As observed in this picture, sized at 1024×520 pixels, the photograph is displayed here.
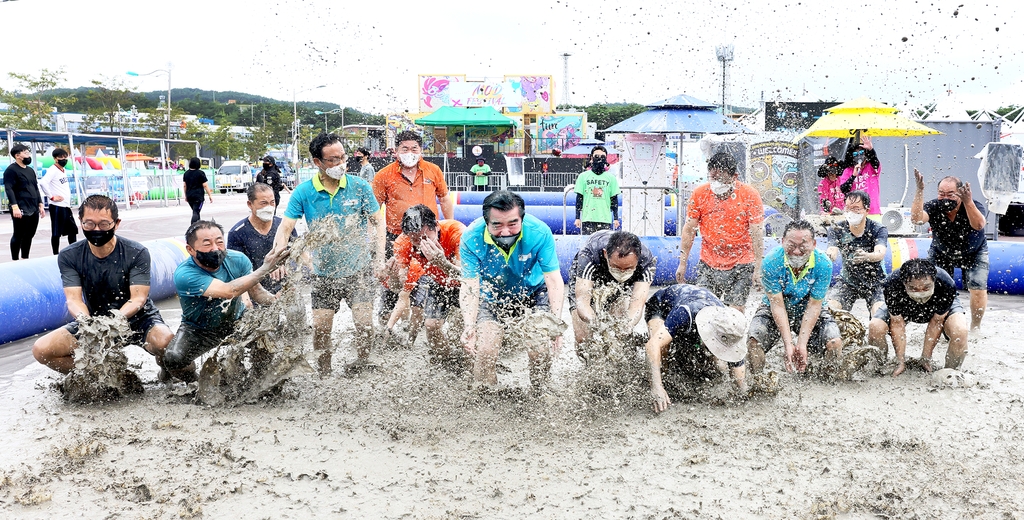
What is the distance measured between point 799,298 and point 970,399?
127 centimetres

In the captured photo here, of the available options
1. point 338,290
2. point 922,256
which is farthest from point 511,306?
point 922,256

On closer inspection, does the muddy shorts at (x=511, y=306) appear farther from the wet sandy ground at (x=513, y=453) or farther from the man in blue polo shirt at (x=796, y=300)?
the man in blue polo shirt at (x=796, y=300)

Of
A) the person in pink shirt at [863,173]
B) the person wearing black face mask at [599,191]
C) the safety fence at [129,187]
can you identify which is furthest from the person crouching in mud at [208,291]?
the safety fence at [129,187]

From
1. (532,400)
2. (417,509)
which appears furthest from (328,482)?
(532,400)

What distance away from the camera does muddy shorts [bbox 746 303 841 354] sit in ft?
18.4

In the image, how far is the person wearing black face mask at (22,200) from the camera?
10.0m

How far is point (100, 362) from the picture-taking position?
4.92m

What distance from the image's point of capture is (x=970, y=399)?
5.11 metres

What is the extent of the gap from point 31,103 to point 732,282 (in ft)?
130

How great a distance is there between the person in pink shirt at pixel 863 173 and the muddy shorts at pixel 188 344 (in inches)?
263

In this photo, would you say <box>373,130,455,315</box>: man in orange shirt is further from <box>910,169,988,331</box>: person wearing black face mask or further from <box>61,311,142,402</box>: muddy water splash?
<box>910,169,988,331</box>: person wearing black face mask

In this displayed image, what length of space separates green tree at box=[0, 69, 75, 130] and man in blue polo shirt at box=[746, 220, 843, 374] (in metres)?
38.0

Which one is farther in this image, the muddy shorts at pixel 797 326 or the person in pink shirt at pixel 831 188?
the person in pink shirt at pixel 831 188

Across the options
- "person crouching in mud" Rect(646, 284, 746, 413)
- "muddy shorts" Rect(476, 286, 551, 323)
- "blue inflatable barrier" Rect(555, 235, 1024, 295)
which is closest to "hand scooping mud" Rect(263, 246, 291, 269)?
"muddy shorts" Rect(476, 286, 551, 323)
